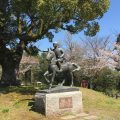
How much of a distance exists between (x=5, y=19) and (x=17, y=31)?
1.12 m

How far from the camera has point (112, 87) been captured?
26.5 m

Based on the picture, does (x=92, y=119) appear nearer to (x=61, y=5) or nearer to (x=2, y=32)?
(x=61, y=5)

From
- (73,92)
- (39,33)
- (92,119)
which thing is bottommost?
(92,119)

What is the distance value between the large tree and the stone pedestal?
13.9 feet

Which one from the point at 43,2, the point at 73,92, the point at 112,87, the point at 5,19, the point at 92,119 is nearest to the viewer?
the point at 92,119

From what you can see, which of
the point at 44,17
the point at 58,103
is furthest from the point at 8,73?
the point at 58,103

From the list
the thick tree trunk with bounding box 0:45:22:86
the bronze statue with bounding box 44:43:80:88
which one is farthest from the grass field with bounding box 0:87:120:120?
the thick tree trunk with bounding box 0:45:22:86

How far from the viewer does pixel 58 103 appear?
14.1m

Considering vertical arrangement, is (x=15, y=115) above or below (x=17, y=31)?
below

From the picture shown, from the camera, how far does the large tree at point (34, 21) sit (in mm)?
16819

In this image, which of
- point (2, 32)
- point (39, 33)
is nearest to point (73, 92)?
point (39, 33)

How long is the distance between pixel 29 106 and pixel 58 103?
146cm

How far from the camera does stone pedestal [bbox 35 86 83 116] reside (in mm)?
13898

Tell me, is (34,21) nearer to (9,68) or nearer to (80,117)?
(9,68)
